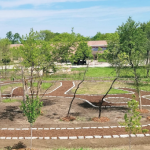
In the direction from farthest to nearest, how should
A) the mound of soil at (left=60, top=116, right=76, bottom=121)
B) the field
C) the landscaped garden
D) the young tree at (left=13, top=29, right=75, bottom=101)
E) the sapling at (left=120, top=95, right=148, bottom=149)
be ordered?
the young tree at (left=13, top=29, right=75, bottom=101) < the mound of soil at (left=60, top=116, right=76, bottom=121) < the field < the landscaped garden < the sapling at (left=120, top=95, right=148, bottom=149)

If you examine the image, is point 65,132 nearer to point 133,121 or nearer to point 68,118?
point 68,118

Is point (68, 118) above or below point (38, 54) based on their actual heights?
below

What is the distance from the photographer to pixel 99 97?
2736 cm

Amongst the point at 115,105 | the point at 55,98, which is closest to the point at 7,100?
the point at 55,98

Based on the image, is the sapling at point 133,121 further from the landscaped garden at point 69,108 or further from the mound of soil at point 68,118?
the mound of soil at point 68,118

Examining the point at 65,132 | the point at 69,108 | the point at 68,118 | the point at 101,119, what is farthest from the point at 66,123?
the point at 101,119

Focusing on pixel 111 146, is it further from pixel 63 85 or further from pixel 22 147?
pixel 63 85

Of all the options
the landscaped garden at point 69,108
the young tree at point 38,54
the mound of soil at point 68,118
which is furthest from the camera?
the young tree at point 38,54

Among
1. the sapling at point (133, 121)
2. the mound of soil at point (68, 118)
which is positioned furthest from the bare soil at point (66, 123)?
the sapling at point (133, 121)

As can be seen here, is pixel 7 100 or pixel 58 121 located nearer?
pixel 58 121

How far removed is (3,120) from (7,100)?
711 cm

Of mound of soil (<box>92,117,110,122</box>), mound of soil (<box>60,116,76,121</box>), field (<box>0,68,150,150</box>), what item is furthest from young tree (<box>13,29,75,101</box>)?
mound of soil (<box>92,117,110,122</box>)

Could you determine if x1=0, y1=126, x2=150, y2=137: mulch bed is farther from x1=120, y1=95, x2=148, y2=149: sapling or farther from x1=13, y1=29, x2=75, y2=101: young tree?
x1=13, y1=29, x2=75, y2=101: young tree

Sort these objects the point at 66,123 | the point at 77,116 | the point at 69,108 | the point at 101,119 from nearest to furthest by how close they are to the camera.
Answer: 1. the point at 66,123
2. the point at 101,119
3. the point at 69,108
4. the point at 77,116
